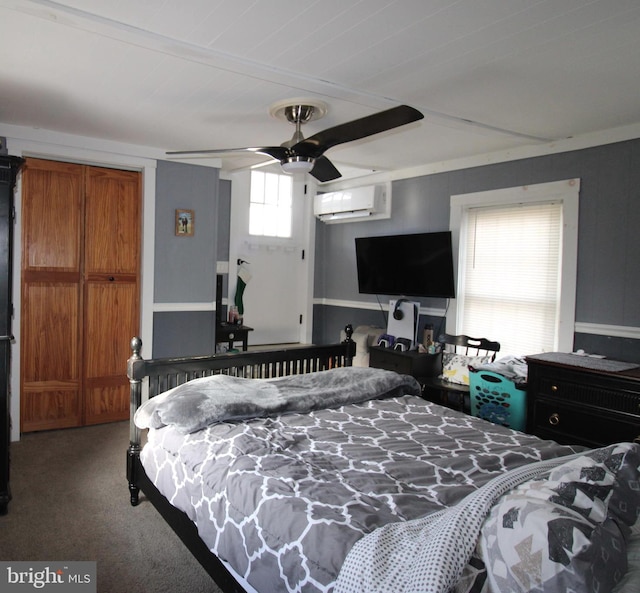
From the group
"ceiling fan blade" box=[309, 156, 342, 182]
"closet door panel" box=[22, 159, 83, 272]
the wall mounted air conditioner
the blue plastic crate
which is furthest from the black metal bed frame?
the wall mounted air conditioner

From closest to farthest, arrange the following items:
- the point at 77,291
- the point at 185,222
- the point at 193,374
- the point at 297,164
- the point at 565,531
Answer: the point at 565,531
the point at 297,164
the point at 193,374
the point at 77,291
the point at 185,222

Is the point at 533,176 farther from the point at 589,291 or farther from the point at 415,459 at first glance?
the point at 415,459

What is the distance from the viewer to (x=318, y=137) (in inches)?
99.4

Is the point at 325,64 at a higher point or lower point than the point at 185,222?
higher

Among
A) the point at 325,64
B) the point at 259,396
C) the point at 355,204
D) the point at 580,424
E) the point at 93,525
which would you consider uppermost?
the point at 325,64

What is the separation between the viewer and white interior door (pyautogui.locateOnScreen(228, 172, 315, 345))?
505 cm

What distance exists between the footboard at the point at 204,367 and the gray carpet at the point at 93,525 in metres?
0.22

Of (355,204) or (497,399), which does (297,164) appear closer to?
(497,399)

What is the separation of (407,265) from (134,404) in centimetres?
268

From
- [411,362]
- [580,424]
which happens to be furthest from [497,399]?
[411,362]

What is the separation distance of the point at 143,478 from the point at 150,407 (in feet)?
1.52

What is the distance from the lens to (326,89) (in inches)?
103

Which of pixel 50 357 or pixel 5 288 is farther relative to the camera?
pixel 50 357

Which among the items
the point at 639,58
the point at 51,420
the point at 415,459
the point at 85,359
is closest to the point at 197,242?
the point at 85,359
